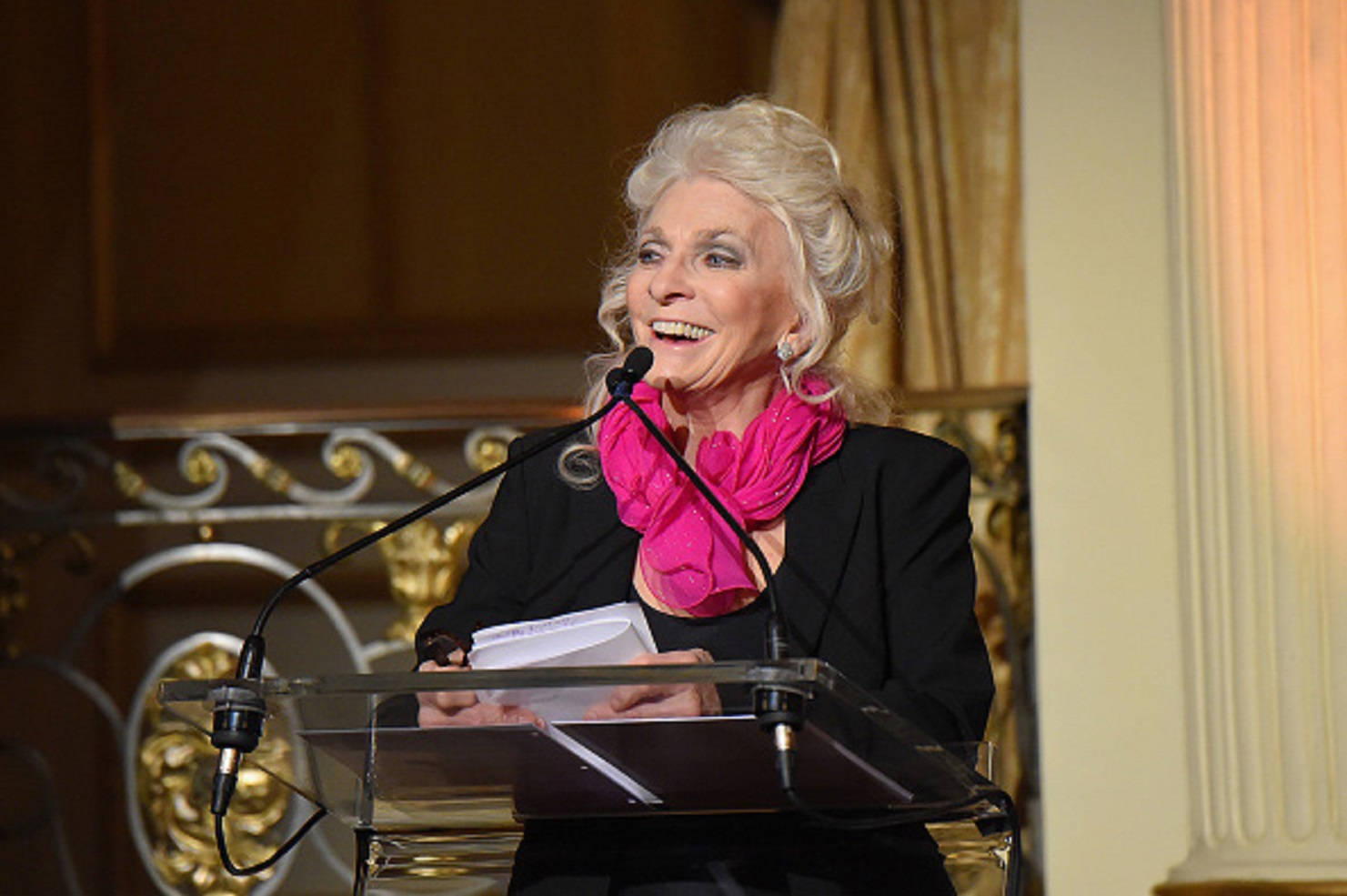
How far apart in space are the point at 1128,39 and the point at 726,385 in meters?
1.98

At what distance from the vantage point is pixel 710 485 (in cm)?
199

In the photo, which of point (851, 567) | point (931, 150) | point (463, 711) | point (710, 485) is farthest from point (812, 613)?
point (931, 150)

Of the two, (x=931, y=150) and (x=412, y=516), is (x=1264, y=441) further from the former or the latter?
(x=412, y=516)

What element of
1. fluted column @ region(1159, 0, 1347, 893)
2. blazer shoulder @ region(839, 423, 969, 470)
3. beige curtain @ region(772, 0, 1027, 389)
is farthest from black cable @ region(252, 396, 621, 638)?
beige curtain @ region(772, 0, 1027, 389)

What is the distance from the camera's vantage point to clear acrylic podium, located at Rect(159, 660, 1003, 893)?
1433 mm

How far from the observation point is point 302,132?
5.38 metres

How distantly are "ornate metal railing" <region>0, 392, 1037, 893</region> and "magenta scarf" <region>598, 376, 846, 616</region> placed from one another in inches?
74.1

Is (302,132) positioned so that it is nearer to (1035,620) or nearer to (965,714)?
(1035,620)

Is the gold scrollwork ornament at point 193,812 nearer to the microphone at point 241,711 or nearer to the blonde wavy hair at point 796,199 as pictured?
the blonde wavy hair at point 796,199

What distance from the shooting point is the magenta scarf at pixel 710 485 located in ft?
6.31

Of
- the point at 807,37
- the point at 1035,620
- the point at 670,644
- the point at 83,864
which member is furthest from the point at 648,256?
the point at 83,864

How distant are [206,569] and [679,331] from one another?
3.40 metres

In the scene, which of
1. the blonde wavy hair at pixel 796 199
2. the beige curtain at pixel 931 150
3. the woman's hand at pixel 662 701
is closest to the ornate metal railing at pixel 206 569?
the beige curtain at pixel 931 150

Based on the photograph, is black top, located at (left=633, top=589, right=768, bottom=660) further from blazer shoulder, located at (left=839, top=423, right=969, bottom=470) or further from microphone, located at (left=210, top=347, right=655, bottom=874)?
microphone, located at (left=210, top=347, right=655, bottom=874)
